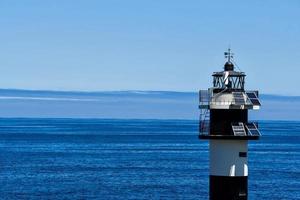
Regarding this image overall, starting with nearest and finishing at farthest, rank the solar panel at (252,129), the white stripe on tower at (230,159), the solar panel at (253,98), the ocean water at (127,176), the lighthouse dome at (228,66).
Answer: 1. the solar panel at (253,98)
2. the solar panel at (252,129)
3. the white stripe on tower at (230,159)
4. the lighthouse dome at (228,66)
5. the ocean water at (127,176)

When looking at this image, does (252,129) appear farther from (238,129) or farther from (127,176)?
(127,176)

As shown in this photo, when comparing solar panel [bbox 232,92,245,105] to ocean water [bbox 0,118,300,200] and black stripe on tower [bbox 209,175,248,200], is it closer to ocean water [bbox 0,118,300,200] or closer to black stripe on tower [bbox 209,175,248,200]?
black stripe on tower [bbox 209,175,248,200]

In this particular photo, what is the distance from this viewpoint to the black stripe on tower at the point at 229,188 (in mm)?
21672

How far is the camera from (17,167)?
91812 mm

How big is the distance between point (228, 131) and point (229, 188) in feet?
5.08

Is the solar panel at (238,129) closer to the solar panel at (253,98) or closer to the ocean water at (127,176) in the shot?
the solar panel at (253,98)

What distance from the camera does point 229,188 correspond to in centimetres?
2170

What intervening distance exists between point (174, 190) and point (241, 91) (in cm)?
4423

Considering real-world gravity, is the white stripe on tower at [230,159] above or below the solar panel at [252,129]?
below

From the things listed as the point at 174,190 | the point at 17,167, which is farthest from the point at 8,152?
the point at 174,190

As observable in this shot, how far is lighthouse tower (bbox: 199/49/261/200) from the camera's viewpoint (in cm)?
2161

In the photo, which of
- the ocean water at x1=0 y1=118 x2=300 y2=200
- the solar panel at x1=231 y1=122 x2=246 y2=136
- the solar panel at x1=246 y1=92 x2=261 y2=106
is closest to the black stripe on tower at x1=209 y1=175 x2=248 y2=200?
the solar panel at x1=231 y1=122 x2=246 y2=136

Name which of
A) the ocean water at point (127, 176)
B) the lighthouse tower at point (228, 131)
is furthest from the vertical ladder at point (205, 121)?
the ocean water at point (127, 176)

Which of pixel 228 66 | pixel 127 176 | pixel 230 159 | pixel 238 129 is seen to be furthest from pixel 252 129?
pixel 127 176
